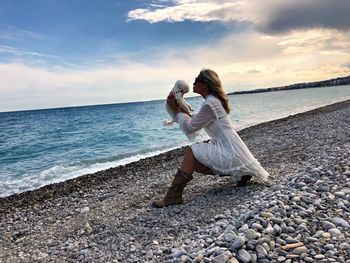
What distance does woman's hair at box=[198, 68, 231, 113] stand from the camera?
18.6 feet

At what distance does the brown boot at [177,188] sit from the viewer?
5.92m

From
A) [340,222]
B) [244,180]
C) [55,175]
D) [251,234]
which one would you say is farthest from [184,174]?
[55,175]

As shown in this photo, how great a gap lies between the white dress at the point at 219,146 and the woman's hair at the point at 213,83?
0.27 feet

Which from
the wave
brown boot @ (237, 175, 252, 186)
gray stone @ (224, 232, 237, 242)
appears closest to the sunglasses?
brown boot @ (237, 175, 252, 186)

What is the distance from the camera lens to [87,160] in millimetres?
16672

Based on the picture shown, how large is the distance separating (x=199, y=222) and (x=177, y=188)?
89 cm

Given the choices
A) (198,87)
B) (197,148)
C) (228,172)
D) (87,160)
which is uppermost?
(198,87)

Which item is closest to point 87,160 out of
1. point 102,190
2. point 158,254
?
point 102,190

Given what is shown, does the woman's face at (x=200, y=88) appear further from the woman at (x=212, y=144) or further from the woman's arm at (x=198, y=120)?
the woman's arm at (x=198, y=120)

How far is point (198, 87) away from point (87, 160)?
11974 millimetres

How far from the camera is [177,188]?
19.6 ft

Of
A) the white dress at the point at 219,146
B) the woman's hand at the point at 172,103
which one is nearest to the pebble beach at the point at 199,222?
the white dress at the point at 219,146

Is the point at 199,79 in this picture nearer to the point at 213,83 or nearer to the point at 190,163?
the point at 213,83

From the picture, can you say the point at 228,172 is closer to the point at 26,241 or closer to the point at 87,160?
the point at 26,241
